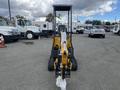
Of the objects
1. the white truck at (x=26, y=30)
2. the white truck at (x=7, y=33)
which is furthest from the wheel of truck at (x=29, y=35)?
the white truck at (x=7, y=33)

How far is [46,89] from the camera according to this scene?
484 cm

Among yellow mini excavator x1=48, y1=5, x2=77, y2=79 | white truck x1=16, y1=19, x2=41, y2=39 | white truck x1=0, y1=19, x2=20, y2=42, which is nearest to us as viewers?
yellow mini excavator x1=48, y1=5, x2=77, y2=79

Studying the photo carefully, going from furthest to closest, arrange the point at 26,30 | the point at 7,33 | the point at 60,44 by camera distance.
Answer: the point at 26,30, the point at 7,33, the point at 60,44

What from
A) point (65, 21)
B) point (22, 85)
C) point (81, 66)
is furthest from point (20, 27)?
point (22, 85)

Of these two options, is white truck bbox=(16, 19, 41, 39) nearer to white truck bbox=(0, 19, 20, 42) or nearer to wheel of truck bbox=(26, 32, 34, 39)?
wheel of truck bbox=(26, 32, 34, 39)

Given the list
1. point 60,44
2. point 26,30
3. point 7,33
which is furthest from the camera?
point 26,30

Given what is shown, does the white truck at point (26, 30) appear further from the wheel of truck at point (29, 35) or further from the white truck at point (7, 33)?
the white truck at point (7, 33)

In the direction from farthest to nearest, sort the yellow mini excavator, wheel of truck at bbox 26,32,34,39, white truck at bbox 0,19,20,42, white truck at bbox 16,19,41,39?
wheel of truck at bbox 26,32,34,39, white truck at bbox 16,19,41,39, white truck at bbox 0,19,20,42, the yellow mini excavator

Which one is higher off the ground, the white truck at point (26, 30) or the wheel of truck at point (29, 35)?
the white truck at point (26, 30)

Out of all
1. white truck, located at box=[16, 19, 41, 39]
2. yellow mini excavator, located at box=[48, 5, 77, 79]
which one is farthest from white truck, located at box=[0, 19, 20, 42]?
yellow mini excavator, located at box=[48, 5, 77, 79]

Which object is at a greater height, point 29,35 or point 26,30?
point 26,30

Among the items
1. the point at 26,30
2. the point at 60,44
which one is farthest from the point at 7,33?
the point at 60,44

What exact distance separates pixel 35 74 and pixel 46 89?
5.11ft

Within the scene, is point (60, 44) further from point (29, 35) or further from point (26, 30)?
point (26, 30)
